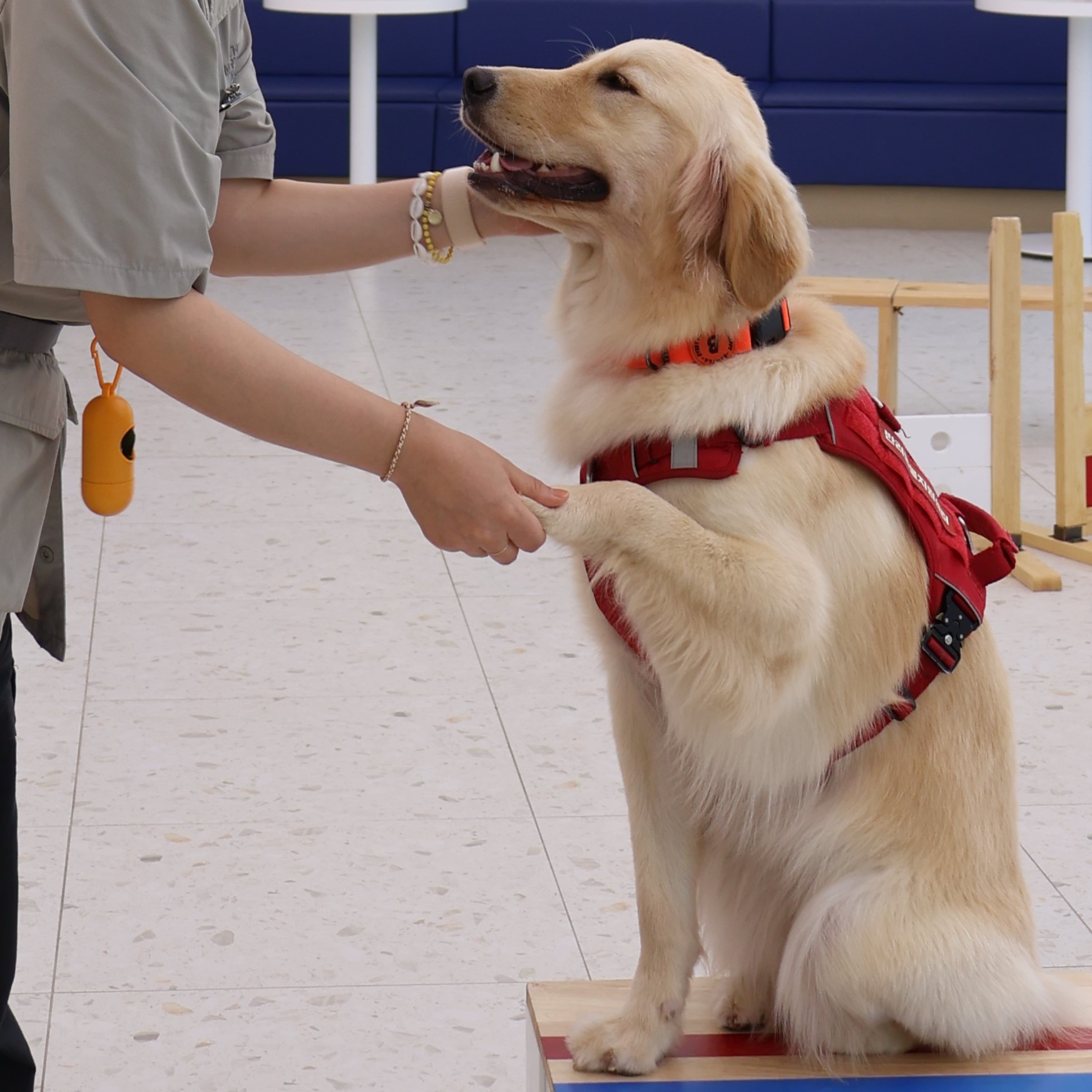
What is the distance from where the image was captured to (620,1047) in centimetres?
148

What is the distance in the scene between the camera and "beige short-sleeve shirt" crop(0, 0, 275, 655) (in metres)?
1.13

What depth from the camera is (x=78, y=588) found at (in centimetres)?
308

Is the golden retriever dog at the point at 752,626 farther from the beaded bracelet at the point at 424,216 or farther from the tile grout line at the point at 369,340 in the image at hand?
the tile grout line at the point at 369,340

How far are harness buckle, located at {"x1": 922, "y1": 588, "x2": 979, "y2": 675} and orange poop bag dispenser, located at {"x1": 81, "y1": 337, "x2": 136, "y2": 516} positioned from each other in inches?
32.7

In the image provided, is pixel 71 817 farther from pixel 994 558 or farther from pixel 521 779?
pixel 994 558

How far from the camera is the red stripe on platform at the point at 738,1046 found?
151 centimetres

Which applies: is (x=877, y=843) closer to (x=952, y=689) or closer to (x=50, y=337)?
(x=952, y=689)

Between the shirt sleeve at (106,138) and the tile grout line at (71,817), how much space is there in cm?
100

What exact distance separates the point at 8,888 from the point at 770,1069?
2.49ft

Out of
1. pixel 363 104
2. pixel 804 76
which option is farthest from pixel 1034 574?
pixel 804 76

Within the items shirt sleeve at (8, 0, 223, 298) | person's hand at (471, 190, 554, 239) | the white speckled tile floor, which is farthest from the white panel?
shirt sleeve at (8, 0, 223, 298)

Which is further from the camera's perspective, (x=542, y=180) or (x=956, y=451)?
(x=956, y=451)

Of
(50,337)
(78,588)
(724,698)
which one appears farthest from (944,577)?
(78,588)

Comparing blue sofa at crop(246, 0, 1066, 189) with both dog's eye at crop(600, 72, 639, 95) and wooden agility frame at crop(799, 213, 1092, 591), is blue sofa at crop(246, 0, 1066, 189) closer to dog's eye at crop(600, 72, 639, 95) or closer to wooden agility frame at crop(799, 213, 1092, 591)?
wooden agility frame at crop(799, 213, 1092, 591)
